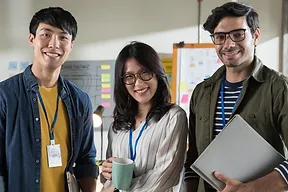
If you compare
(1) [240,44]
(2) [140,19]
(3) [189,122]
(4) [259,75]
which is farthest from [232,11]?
(2) [140,19]

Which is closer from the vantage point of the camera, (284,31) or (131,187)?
(131,187)

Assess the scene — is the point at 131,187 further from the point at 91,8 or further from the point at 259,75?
the point at 91,8

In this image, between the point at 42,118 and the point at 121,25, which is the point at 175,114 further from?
the point at 121,25

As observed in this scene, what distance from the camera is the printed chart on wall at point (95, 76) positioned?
385cm

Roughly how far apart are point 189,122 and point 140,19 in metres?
2.34

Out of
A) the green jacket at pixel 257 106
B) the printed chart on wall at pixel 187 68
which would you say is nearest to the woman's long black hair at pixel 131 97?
the green jacket at pixel 257 106

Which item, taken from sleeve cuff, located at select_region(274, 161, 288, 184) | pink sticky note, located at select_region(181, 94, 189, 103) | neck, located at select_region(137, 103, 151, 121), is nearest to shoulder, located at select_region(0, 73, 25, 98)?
neck, located at select_region(137, 103, 151, 121)

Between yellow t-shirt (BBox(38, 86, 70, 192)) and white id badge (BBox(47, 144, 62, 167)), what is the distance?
16 millimetres

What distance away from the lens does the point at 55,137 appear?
66.5 inches

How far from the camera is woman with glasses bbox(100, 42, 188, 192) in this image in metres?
1.48

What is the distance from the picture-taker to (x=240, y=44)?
4.75 feet

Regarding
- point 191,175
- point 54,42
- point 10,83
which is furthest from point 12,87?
point 191,175

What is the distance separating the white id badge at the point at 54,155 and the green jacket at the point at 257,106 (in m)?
0.67

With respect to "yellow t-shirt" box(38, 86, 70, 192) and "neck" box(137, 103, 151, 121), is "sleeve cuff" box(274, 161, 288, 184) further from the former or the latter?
"yellow t-shirt" box(38, 86, 70, 192)
